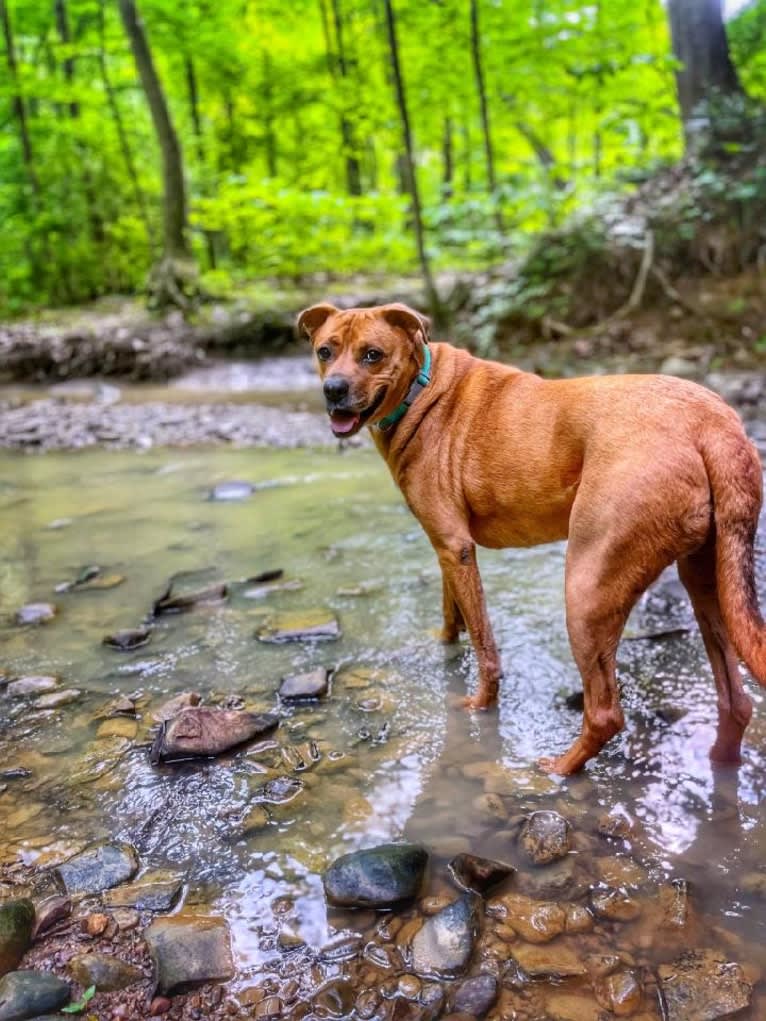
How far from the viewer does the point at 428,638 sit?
4.27 metres

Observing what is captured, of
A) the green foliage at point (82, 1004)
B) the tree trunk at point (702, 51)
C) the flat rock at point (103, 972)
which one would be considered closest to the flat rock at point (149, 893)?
the flat rock at point (103, 972)

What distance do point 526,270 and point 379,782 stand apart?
1063cm

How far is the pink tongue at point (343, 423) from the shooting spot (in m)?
3.33

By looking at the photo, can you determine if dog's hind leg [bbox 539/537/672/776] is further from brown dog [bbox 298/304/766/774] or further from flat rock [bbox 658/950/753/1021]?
flat rock [bbox 658/950/753/1021]

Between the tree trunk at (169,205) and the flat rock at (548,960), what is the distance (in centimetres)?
1480

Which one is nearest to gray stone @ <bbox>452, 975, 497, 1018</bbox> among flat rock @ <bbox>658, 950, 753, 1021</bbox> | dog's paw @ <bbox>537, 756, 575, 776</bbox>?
flat rock @ <bbox>658, 950, 753, 1021</bbox>

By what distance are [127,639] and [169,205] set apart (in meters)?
13.6

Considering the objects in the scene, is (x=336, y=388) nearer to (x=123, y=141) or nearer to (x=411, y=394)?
(x=411, y=394)

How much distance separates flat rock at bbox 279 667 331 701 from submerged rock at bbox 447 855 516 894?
1326 millimetres

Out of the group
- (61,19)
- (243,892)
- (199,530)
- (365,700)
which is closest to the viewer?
(243,892)

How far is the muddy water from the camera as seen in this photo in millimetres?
2412

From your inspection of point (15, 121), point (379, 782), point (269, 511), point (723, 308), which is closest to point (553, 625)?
point (379, 782)

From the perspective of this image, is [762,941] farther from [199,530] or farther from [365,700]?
[199,530]

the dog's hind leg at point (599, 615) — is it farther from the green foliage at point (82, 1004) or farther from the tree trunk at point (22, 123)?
the tree trunk at point (22, 123)
